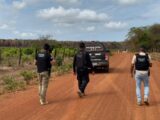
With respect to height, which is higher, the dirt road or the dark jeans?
the dark jeans

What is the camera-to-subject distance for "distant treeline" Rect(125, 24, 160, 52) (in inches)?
4865

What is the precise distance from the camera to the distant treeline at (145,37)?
405 feet

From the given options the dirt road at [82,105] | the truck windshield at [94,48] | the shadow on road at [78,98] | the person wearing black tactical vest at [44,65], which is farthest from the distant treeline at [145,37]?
the person wearing black tactical vest at [44,65]

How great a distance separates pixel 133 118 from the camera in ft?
40.5

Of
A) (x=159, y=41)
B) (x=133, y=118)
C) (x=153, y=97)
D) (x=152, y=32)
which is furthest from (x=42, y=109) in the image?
(x=152, y=32)

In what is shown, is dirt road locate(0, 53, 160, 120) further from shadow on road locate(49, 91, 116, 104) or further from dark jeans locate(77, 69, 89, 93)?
dark jeans locate(77, 69, 89, 93)

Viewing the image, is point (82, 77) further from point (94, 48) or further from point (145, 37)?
point (145, 37)

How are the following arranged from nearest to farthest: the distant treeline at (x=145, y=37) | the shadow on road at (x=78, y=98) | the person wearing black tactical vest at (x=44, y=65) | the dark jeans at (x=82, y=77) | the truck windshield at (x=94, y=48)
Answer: the person wearing black tactical vest at (x=44, y=65) < the shadow on road at (x=78, y=98) < the dark jeans at (x=82, y=77) < the truck windshield at (x=94, y=48) < the distant treeline at (x=145, y=37)

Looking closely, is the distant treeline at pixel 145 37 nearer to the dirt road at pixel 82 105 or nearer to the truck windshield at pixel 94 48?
the truck windshield at pixel 94 48

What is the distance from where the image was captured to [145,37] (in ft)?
421

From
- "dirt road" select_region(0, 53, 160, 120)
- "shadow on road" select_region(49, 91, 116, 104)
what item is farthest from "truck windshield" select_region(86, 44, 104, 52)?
"shadow on road" select_region(49, 91, 116, 104)

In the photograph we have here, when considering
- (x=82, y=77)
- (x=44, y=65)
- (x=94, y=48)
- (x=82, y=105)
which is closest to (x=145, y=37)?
(x=94, y=48)

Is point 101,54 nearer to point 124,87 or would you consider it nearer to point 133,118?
point 124,87

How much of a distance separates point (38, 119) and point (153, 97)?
5817mm
